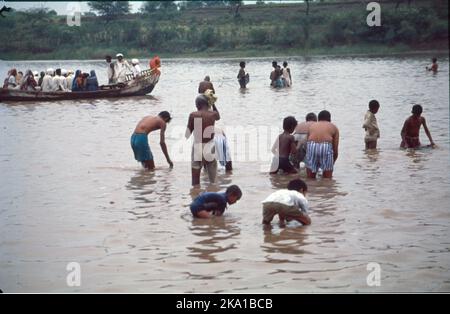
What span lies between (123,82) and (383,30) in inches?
1280

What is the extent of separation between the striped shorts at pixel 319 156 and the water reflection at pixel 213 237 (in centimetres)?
241

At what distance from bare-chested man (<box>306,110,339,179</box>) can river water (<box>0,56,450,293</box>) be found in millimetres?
238

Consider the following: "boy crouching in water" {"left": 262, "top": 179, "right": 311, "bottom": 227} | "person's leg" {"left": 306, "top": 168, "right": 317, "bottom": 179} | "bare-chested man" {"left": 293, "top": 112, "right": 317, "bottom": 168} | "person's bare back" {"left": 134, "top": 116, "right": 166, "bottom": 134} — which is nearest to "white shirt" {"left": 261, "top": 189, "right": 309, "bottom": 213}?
"boy crouching in water" {"left": 262, "top": 179, "right": 311, "bottom": 227}

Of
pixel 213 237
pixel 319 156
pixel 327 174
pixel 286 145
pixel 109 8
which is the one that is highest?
pixel 109 8

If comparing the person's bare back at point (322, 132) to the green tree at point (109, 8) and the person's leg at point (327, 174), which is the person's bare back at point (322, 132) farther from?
the green tree at point (109, 8)

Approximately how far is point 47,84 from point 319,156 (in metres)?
15.2

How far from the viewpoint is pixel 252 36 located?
57.5 m

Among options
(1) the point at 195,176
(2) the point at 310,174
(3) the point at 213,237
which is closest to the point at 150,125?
(1) the point at 195,176

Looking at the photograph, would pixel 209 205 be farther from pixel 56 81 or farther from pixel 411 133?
pixel 56 81

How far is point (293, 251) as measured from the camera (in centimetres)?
753

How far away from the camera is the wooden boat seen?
24031mm

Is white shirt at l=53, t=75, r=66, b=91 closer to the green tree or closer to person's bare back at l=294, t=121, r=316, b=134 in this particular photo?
person's bare back at l=294, t=121, r=316, b=134

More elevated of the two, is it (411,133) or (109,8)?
(109,8)

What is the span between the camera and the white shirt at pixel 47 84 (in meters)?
24.3
